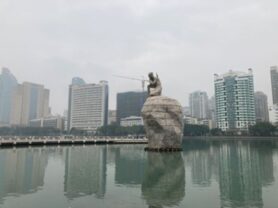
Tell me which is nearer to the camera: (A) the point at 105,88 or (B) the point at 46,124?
(A) the point at 105,88

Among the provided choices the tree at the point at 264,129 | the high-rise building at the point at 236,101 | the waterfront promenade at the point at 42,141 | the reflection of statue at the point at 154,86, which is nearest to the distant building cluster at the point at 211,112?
the high-rise building at the point at 236,101

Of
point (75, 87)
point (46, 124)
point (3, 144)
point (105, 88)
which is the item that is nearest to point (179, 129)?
point (3, 144)

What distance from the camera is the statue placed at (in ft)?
112

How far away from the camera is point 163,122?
112 feet

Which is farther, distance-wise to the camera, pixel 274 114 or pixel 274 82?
pixel 274 82

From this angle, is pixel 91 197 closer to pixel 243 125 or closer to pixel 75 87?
pixel 243 125

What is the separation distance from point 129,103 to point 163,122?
457 ft

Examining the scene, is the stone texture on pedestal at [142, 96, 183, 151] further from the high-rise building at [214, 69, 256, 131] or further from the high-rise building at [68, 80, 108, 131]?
the high-rise building at [68, 80, 108, 131]

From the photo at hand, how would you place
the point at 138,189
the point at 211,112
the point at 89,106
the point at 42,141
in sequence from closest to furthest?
the point at 138,189 → the point at 42,141 → the point at 89,106 → the point at 211,112

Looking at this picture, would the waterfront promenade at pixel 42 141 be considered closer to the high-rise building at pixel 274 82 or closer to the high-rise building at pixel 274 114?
the high-rise building at pixel 274 114

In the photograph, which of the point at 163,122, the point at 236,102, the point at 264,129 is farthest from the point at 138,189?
the point at 236,102

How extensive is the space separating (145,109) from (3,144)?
102ft

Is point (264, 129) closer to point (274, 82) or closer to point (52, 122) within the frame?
point (274, 82)

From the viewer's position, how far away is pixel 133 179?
1741 centimetres
